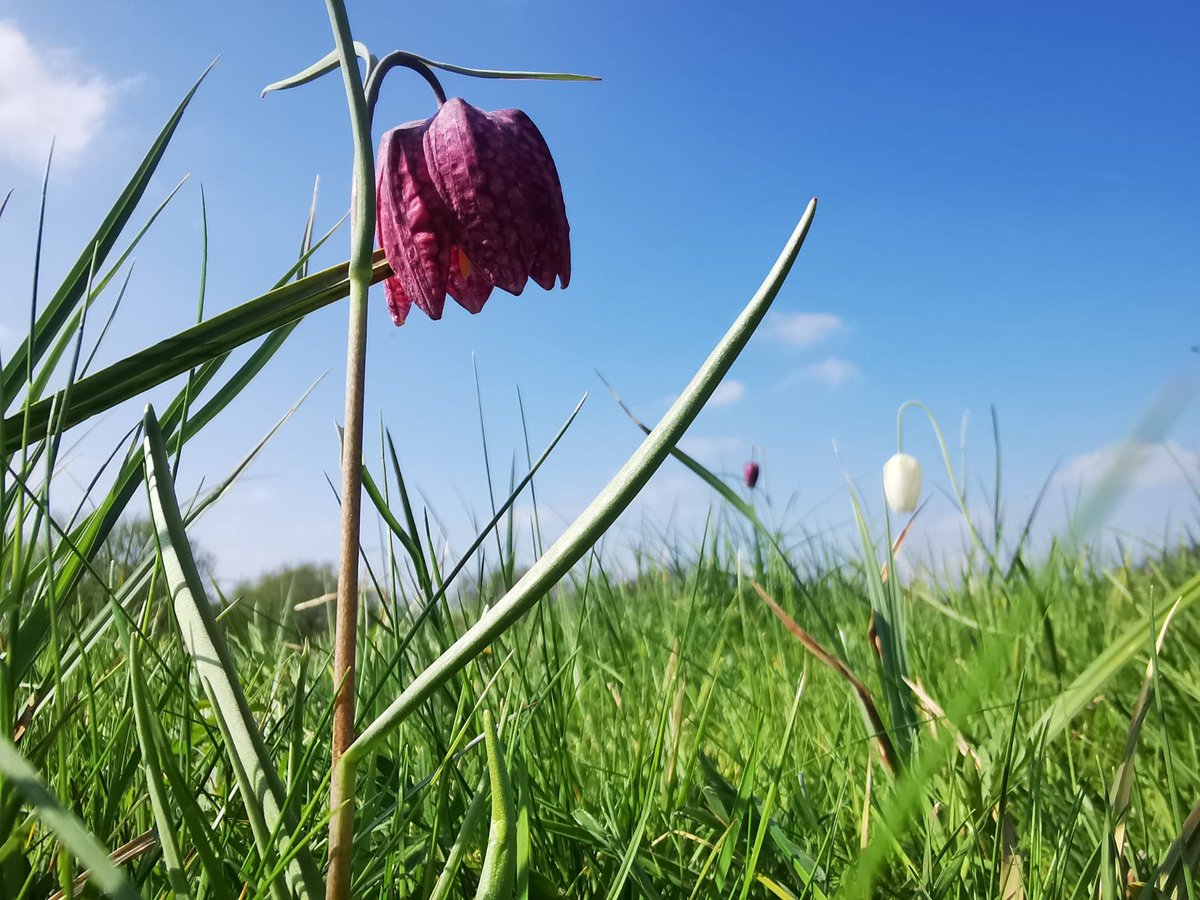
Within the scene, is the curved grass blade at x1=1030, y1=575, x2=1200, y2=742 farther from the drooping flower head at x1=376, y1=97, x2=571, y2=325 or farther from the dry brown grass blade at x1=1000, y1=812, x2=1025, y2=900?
the drooping flower head at x1=376, y1=97, x2=571, y2=325

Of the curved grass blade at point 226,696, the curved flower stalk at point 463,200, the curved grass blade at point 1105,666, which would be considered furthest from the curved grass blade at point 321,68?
the curved grass blade at point 1105,666

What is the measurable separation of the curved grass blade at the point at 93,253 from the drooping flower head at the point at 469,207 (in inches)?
8.1

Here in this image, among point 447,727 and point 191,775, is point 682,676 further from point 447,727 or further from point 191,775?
point 191,775

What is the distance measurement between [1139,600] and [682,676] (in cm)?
116

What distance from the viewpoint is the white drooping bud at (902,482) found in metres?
2.24

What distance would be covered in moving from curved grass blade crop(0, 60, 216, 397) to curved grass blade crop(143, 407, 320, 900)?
0.79 ft

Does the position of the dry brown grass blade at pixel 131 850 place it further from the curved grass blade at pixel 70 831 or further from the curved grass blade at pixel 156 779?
the curved grass blade at pixel 70 831

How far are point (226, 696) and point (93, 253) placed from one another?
1.46 feet

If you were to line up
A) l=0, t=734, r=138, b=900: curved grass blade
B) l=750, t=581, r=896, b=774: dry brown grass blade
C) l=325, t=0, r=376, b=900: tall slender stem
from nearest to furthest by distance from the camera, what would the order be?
l=0, t=734, r=138, b=900: curved grass blade
l=325, t=0, r=376, b=900: tall slender stem
l=750, t=581, r=896, b=774: dry brown grass blade

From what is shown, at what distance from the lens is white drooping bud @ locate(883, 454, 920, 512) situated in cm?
224

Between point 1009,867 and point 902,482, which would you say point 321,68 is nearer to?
point 1009,867

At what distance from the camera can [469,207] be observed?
0.77 m

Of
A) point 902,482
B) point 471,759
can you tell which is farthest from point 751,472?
point 471,759

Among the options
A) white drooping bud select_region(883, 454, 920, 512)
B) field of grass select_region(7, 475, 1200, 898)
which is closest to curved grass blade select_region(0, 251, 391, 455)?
field of grass select_region(7, 475, 1200, 898)
